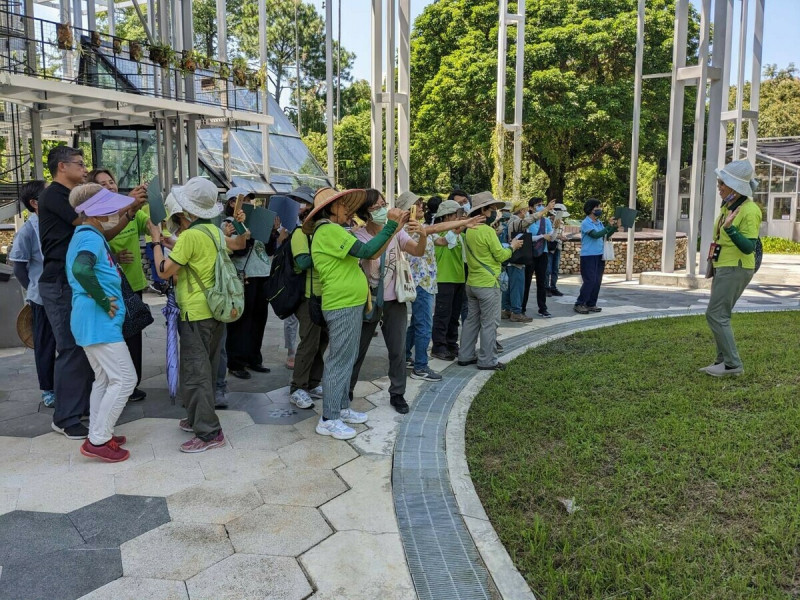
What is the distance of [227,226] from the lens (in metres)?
5.18

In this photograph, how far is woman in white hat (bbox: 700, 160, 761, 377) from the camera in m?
5.61

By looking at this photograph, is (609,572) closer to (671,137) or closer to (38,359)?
(38,359)

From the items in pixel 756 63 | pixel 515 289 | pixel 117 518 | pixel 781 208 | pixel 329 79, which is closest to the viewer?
pixel 117 518

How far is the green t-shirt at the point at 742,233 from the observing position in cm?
566

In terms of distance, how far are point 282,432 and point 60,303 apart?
1761mm

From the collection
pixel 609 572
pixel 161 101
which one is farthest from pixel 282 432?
pixel 161 101

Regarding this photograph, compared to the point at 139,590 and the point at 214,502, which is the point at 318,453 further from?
the point at 139,590

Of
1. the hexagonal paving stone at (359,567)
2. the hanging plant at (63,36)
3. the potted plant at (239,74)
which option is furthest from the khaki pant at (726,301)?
the hanging plant at (63,36)

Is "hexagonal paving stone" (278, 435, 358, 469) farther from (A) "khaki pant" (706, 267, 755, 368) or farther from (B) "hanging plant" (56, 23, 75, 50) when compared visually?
(B) "hanging plant" (56, 23, 75, 50)

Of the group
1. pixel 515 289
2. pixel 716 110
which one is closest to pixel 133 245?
pixel 515 289

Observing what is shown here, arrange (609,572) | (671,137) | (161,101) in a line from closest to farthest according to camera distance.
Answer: (609,572) → (161,101) → (671,137)

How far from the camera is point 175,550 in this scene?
3078 millimetres

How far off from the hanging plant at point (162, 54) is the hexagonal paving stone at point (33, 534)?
10.2 metres

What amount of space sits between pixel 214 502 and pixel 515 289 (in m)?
6.27
